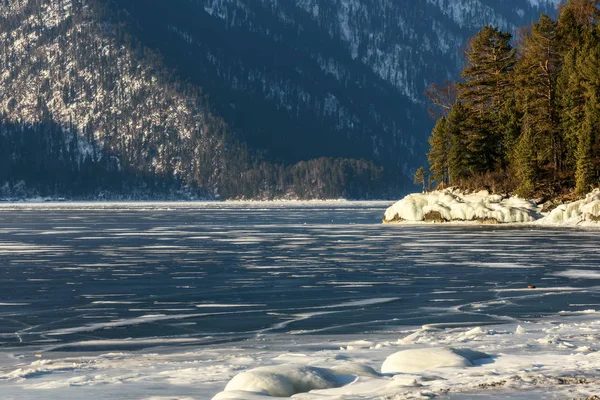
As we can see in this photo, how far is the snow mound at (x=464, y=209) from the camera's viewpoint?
8281cm

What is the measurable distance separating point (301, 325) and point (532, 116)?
244 ft

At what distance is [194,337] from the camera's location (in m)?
20.2

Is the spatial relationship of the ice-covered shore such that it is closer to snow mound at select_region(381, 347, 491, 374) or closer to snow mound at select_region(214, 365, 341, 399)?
snow mound at select_region(381, 347, 491, 374)

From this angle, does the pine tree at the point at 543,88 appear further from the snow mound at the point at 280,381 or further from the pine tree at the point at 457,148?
the snow mound at the point at 280,381

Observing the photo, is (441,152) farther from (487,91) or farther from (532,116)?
(532,116)

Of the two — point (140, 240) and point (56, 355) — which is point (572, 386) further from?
point (140, 240)

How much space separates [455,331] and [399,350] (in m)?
2.78

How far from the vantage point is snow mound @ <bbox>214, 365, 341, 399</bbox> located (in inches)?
547

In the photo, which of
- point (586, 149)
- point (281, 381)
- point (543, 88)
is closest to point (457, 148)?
point (543, 88)

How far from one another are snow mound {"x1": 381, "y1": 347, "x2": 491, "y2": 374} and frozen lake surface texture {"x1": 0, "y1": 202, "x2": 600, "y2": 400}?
0.03m

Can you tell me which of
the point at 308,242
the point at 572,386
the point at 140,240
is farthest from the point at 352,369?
the point at 140,240

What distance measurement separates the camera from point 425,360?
16.0 meters

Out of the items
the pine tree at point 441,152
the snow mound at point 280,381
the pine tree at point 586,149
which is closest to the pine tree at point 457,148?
the pine tree at point 441,152

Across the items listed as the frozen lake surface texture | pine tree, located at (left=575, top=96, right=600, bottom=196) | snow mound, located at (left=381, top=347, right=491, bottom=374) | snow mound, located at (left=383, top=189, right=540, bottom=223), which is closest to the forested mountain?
pine tree, located at (left=575, top=96, right=600, bottom=196)
